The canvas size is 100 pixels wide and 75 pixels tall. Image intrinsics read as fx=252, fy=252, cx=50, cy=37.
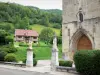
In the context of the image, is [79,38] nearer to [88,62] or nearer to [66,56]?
[66,56]

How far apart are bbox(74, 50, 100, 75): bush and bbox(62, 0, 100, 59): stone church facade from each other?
706 cm

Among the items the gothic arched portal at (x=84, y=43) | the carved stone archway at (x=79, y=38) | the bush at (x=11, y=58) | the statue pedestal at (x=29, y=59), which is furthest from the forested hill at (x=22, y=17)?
the statue pedestal at (x=29, y=59)

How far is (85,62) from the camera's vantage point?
57.0 feet

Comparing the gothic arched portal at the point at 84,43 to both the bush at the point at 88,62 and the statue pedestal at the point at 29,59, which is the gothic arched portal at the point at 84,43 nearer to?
the statue pedestal at the point at 29,59

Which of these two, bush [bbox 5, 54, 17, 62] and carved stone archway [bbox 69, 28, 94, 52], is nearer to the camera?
carved stone archway [bbox 69, 28, 94, 52]

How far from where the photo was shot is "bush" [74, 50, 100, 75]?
1659cm

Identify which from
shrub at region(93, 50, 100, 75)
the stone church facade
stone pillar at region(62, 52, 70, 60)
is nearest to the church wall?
the stone church facade

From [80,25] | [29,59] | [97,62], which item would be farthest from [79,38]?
[97,62]

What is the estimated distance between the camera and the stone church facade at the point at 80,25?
81.4 ft

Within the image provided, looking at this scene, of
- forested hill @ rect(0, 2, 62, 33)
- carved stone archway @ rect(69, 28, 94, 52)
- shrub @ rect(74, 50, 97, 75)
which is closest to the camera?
shrub @ rect(74, 50, 97, 75)

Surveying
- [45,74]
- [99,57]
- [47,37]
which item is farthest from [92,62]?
[47,37]

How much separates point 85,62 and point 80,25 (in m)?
9.81

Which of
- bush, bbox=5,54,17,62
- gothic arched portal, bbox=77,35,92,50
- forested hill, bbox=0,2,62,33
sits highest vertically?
forested hill, bbox=0,2,62,33

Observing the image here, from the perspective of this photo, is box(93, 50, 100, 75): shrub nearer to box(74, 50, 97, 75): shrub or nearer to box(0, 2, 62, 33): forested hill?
box(74, 50, 97, 75): shrub
